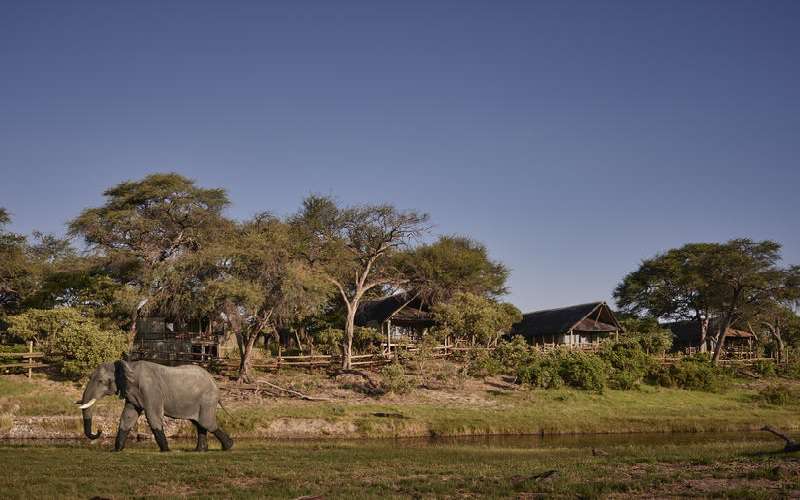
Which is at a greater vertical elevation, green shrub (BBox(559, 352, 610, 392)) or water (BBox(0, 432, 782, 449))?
green shrub (BBox(559, 352, 610, 392))

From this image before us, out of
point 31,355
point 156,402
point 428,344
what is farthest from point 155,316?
point 156,402

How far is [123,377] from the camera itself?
858 inches

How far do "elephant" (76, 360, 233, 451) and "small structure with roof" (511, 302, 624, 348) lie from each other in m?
41.5

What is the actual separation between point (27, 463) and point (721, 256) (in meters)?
61.0

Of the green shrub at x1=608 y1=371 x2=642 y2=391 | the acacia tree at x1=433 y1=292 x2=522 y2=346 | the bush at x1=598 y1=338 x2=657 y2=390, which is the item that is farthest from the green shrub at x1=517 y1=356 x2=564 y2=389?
the acacia tree at x1=433 y1=292 x2=522 y2=346

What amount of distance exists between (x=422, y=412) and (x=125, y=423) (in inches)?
670

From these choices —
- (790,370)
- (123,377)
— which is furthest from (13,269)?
(790,370)

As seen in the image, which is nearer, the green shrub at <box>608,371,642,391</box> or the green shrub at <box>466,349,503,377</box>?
the green shrub at <box>466,349,503,377</box>

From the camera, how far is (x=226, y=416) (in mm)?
31453

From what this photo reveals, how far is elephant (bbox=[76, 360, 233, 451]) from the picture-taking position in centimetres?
2167

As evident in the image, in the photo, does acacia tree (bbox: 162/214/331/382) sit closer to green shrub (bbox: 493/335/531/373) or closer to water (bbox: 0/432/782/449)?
green shrub (bbox: 493/335/531/373)

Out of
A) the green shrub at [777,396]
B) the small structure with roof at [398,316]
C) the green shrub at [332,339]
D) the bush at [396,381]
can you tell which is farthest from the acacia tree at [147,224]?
the green shrub at [777,396]

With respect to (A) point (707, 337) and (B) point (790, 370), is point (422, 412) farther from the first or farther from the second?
(A) point (707, 337)

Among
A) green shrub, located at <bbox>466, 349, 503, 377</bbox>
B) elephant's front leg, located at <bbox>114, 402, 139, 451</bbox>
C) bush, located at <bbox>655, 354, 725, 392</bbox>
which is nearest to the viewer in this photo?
elephant's front leg, located at <bbox>114, 402, 139, 451</bbox>
